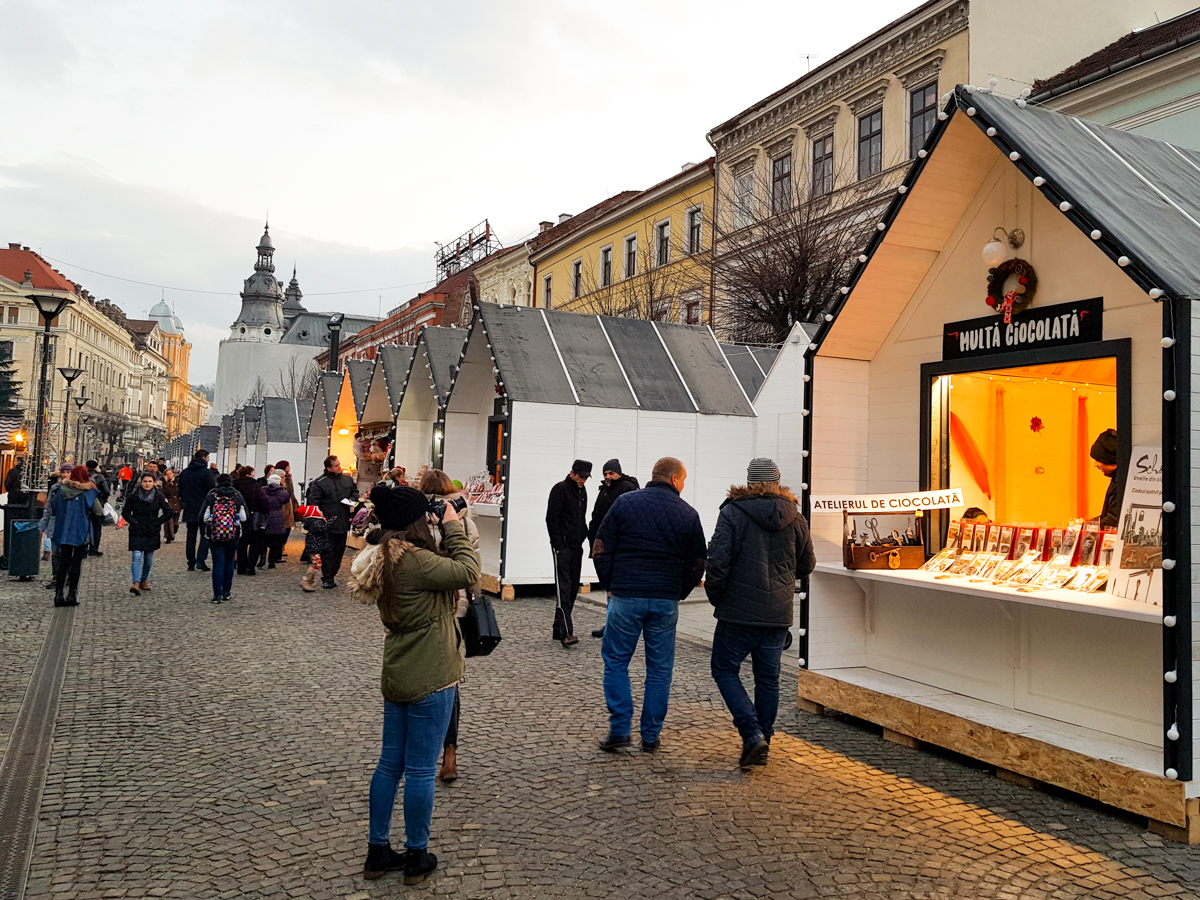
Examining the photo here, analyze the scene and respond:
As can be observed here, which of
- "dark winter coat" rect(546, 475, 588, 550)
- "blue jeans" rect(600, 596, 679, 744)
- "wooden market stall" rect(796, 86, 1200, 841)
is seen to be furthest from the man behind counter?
"dark winter coat" rect(546, 475, 588, 550)

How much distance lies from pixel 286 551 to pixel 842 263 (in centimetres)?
1298

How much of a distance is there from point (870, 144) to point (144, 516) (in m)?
19.6

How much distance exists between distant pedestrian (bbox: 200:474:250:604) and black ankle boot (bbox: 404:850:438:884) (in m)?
8.77

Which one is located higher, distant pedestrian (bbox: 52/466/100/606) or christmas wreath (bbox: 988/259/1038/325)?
christmas wreath (bbox: 988/259/1038/325)

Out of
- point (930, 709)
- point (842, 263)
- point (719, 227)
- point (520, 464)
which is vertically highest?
point (719, 227)

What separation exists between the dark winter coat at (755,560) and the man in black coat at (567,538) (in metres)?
3.89

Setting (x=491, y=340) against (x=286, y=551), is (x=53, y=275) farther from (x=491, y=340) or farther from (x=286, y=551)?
(x=491, y=340)

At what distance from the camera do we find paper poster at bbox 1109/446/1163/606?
5.03 metres

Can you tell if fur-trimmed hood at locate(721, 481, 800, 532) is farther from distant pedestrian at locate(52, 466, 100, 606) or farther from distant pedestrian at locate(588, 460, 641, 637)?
distant pedestrian at locate(52, 466, 100, 606)

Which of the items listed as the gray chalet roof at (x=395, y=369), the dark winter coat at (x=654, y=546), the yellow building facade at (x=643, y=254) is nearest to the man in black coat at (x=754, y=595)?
the dark winter coat at (x=654, y=546)

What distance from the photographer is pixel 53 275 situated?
305ft

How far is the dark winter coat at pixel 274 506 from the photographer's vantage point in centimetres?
1559

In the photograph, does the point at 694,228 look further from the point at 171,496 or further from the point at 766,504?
the point at 766,504

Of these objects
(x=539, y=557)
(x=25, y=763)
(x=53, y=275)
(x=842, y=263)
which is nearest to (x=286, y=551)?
(x=539, y=557)
